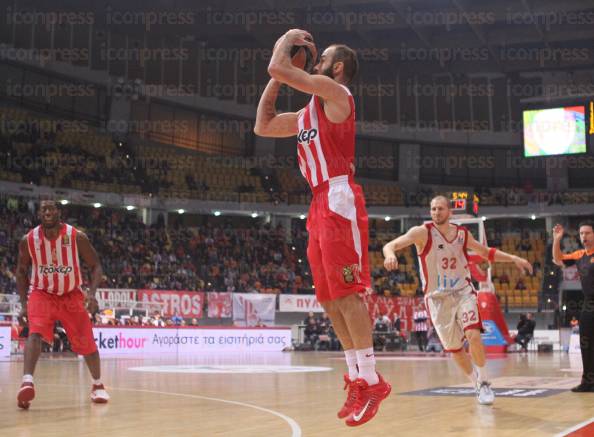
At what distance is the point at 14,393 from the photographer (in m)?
8.42

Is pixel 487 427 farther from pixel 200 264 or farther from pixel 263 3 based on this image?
pixel 200 264

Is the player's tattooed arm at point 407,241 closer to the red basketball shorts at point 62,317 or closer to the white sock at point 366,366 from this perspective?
the white sock at point 366,366

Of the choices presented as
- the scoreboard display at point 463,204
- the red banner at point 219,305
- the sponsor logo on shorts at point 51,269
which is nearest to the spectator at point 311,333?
the red banner at point 219,305

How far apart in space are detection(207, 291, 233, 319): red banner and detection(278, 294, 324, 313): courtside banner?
9.19ft

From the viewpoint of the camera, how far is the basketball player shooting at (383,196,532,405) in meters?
7.57

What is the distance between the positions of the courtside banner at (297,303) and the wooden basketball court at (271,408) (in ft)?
62.6

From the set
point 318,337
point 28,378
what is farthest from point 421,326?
point 28,378

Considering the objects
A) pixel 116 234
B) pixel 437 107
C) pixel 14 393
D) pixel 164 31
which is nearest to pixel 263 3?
pixel 164 31

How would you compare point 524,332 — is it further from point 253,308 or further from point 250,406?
point 250,406

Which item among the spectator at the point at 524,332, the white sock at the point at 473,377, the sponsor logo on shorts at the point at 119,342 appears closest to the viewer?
the white sock at the point at 473,377

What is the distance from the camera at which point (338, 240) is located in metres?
4.16

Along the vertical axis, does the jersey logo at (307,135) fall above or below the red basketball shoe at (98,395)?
above

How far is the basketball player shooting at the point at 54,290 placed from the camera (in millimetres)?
7438

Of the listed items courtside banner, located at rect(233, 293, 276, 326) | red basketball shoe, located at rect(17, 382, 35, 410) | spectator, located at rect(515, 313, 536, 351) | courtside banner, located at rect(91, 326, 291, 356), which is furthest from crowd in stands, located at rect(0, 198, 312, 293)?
red basketball shoe, located at rect(17, 382, 35, 410)
